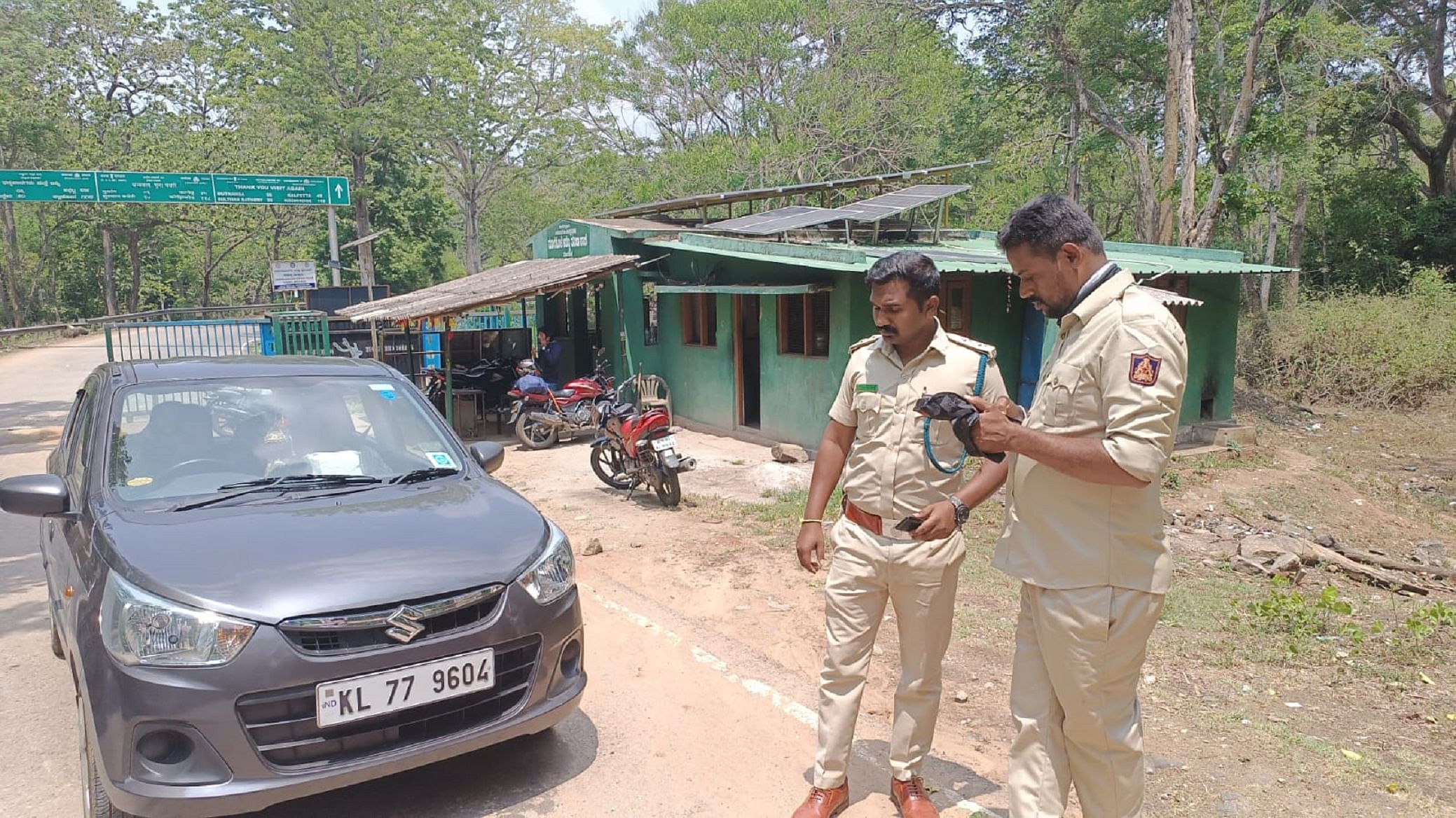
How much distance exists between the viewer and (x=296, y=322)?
13.8m

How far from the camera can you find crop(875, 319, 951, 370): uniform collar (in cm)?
290

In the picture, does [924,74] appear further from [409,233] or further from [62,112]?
[62,112]

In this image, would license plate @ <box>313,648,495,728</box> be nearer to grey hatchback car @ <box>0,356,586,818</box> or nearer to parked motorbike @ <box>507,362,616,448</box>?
grey hatchback car @ <box>0,356,586,818</box>

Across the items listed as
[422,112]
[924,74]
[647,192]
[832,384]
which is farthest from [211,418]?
[422,112]

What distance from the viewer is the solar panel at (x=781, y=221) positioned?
10.5 meters

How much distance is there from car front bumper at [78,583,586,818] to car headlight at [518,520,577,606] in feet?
1.16

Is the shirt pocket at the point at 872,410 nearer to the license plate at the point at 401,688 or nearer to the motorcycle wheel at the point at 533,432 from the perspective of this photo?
the license plate at the point at 401,688

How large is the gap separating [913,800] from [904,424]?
1214mm

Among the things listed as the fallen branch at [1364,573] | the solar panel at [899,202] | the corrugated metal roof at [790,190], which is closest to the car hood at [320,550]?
the fallen branch at [1364,573]

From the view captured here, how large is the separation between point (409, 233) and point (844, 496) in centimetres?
3531

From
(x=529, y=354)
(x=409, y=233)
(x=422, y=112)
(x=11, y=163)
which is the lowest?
(x=529, y=354)

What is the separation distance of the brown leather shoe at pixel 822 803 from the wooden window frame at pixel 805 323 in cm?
716

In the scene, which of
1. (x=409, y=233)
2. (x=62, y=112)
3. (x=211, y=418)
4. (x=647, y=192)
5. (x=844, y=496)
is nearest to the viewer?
(x=844, y=496)

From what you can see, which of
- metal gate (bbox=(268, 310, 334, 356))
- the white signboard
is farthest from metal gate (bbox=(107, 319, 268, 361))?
the white signboard
